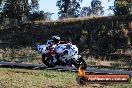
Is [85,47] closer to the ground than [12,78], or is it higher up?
closer to the ground

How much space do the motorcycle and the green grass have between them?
13.6ft

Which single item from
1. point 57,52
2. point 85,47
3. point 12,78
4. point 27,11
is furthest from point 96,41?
point 57,52

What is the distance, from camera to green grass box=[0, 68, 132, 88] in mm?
20498

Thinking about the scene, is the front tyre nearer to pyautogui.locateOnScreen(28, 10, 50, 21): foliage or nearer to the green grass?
the green grass

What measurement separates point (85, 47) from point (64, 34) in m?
5.65

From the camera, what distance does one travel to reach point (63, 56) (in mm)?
14930

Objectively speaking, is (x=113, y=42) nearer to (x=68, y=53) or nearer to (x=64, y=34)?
(x=64, y=34)

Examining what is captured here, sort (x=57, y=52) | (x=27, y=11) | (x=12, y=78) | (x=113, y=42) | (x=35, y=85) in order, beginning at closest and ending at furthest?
1. (x=57, y=52)
2. (x=35, y=85)
3. (x=12, y=78)
4. (x=113, y=42)
5. (x=27, y=11)

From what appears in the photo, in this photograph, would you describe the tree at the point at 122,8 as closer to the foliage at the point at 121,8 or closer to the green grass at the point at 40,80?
the foliage at the point at 121,8

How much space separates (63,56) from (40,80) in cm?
778

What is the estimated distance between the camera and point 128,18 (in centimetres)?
5444

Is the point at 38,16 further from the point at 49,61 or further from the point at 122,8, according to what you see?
the point at 49,61

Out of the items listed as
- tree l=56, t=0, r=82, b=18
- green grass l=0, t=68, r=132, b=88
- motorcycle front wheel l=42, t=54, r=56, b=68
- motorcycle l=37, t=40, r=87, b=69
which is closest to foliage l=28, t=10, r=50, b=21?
tree l=56, t=0, r=82, b=18

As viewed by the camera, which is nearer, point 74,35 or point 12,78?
point 12,78
